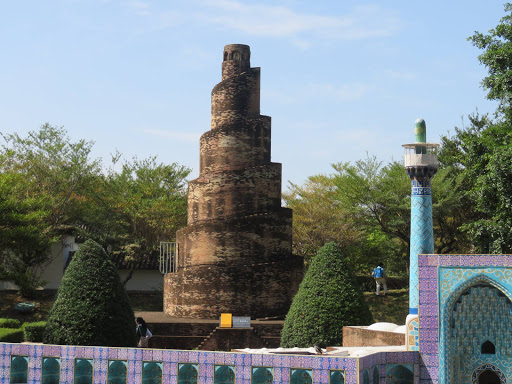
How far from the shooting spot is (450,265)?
16328 millimetres

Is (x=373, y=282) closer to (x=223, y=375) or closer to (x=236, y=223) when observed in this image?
(x=236, y=223)

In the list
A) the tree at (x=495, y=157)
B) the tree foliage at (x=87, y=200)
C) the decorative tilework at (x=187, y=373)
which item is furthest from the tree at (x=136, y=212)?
the decorative tilework at (x=187, y=373)

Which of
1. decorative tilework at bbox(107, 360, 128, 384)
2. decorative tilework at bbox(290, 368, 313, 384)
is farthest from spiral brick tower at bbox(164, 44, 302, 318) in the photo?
decorative tilework at bbox(290, 368, 313, 384)

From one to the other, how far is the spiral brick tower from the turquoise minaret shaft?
33.5ft

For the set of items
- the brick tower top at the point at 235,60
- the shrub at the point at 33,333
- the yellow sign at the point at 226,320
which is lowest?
the shrub at the point at 33,333

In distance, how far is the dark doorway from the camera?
16.4m

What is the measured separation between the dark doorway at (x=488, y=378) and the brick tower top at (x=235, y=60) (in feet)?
60.7

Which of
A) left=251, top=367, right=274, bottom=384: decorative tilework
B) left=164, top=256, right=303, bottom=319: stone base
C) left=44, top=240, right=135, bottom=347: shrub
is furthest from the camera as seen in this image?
left=164, top=256, right=303, bottom=319: stone base

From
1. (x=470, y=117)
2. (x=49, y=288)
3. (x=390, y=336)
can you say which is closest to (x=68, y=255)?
(x=49, y=288)

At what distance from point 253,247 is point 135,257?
562 inches

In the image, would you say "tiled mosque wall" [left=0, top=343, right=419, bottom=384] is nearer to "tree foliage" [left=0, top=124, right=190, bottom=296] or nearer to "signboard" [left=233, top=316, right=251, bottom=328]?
"signboard" [left=233, top=316, right=251, bottom=328]

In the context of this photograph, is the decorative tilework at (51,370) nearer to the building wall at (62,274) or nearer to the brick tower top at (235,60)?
the brick tower top at (235,60)

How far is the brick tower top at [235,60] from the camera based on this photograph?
3166 cm

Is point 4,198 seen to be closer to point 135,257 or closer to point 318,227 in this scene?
point 135,257
